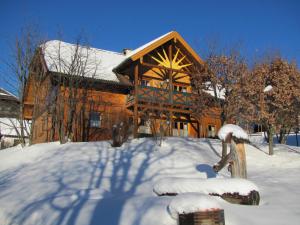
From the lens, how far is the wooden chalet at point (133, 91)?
20.4m

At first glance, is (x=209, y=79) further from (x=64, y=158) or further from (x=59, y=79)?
(x=64, y=158)

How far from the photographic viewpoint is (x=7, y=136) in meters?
35.9

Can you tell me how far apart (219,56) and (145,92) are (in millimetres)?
5549

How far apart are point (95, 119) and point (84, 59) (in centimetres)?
409

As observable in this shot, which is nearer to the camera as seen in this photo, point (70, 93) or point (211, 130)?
point (70, 93)

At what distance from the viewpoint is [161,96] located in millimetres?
21750

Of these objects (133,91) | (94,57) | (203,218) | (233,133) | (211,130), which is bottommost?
(203,218)

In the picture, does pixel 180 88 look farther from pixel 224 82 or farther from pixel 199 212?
pixel 199 212

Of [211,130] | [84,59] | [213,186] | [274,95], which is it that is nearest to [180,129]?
[211,130]

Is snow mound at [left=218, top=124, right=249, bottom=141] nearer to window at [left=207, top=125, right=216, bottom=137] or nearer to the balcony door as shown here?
the balcony door

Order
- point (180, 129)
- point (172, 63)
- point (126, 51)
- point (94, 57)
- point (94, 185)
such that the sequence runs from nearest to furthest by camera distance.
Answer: point (94, 185) → point (94, 57) → point (172, 63) → point (180, 129) → point (126, 51)

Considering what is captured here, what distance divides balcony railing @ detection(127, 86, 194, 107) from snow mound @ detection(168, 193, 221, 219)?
586 inches

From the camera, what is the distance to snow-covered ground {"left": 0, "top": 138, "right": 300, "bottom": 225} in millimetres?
6082

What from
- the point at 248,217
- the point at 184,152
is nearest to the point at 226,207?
the point at 248,217
